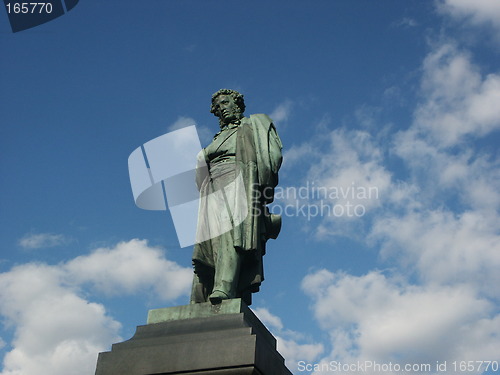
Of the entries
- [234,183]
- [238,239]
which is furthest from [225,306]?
[234,183]

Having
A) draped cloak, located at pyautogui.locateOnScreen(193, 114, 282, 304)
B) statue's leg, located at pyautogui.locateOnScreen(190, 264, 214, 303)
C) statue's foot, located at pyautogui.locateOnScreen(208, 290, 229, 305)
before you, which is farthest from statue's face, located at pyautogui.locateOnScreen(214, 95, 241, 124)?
statue's foot, located at pyautogui.locateOnScreen(208, 290, 229, 305)

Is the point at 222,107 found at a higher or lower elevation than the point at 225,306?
higher

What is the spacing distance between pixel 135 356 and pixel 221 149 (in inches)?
170

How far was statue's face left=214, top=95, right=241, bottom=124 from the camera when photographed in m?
11.7

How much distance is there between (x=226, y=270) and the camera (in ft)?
30.7

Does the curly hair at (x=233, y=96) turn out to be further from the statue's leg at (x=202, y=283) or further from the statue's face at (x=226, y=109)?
the statue's leg at (x=202, y=283)

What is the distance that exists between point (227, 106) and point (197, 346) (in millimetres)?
5361

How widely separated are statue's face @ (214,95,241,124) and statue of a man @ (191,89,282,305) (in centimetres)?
5

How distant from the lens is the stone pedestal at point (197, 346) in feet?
25.6

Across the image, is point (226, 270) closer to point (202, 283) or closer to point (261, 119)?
point (202, 283)

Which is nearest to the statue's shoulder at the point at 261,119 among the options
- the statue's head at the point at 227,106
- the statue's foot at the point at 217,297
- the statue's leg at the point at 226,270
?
the statue's head at the point at 227,106

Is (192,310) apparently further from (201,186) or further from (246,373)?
(201,186)

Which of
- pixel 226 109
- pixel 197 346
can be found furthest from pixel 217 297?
pixel 226 109

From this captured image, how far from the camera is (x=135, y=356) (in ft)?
27.1
